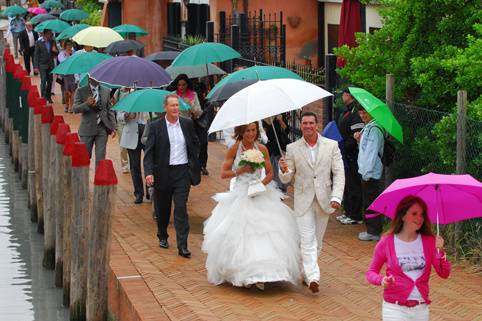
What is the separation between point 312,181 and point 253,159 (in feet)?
1.89

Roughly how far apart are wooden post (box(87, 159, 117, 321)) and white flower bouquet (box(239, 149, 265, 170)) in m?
1.24

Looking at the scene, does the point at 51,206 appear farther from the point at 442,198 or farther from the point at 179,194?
the point at 442,198

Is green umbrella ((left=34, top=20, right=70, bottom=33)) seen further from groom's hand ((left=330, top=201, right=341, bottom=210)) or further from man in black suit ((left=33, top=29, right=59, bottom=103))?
groom's hand ((left=330, top=201, right=341, bottom=210))

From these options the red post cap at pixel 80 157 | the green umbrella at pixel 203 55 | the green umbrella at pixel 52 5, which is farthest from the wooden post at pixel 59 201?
the green umbrella at pixel 52 5

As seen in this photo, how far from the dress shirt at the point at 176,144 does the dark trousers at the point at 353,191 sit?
246cm

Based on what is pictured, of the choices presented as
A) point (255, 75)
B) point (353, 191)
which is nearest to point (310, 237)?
point (353, 191)

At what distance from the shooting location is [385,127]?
43.7 feet

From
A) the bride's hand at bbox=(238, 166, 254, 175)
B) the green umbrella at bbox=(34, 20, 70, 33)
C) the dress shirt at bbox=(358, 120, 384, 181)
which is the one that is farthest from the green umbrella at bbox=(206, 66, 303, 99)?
the green umbrella at bbox=(34, 20, 70, 33)

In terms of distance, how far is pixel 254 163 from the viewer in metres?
11.5

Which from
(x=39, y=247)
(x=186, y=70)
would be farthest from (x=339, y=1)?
(x=39, y=247)

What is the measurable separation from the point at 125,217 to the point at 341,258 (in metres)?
3.60

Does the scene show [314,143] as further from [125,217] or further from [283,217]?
[125,217]

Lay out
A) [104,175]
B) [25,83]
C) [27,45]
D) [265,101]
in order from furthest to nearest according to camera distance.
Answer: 1. [27,45]
2. [25,83]
3. [104,175]
4. [265,101]

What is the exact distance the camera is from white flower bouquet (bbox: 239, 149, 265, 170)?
37.6 ft
